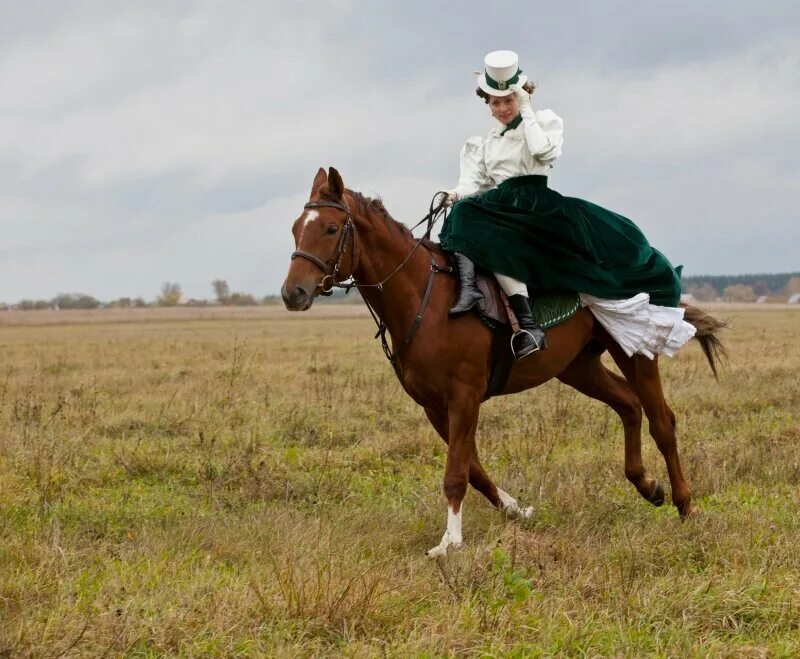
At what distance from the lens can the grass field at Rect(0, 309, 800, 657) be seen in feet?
13.0

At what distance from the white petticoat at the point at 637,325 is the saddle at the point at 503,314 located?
26 cm

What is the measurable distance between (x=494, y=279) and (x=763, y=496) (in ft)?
9.08

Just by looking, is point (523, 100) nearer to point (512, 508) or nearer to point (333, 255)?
point (333, 255)

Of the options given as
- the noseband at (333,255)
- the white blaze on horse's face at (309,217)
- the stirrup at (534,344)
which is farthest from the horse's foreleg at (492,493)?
the white blaze on horse's face at (309,217)

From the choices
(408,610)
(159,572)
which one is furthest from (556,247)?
(159,572)

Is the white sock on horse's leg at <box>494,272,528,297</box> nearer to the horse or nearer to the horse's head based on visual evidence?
the horse

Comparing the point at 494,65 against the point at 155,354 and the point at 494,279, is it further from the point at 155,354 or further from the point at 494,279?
the point at 155,354

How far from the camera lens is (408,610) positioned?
13.9ft

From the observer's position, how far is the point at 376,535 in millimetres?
5574

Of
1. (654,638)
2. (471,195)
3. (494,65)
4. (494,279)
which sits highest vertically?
(494,65)

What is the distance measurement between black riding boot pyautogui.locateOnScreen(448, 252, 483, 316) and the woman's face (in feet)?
3.49

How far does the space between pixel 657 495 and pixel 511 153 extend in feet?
9.43

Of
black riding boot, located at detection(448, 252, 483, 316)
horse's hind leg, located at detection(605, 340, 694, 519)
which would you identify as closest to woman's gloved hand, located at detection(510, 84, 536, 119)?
black riding boot, located at detection(448, 252, 483, 316)

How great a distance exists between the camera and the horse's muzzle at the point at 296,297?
500 cm
